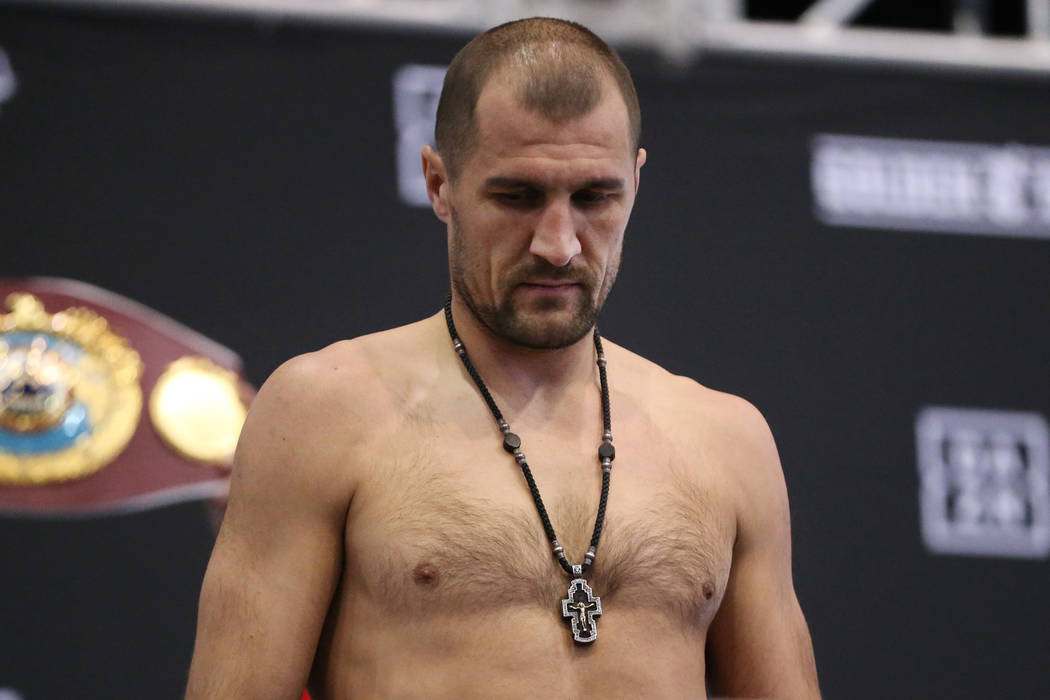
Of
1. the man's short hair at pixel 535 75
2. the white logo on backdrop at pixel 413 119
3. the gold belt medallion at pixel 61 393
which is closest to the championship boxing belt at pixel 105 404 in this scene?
the gold belt medallion at pixel 61 393

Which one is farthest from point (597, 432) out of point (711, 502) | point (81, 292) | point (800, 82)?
point (800, 82)

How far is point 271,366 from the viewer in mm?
3154

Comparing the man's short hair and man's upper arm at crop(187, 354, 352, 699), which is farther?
the man's short hair

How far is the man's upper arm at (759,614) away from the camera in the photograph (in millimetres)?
1920

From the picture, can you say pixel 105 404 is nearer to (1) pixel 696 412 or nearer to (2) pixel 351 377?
(2) pixel 351 377

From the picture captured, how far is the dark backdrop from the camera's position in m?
3.03

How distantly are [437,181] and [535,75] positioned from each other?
21 cm

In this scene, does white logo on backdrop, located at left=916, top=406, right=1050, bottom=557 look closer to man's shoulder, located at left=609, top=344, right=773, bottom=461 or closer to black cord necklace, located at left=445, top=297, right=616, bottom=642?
man's shoulder, located at left=609, top=344, right=773, bottom=461

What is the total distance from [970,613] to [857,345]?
2.18ft

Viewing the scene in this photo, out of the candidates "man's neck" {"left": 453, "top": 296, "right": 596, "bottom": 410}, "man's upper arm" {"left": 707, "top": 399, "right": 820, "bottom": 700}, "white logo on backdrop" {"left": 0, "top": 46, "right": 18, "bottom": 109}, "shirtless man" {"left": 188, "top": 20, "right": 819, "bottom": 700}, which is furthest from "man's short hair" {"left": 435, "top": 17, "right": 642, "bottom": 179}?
"white logo on backdrop" {"left": 0, "top": 46, "right": 18, "bottom": 109}

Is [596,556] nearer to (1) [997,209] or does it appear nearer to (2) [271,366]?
(2) [271,366]

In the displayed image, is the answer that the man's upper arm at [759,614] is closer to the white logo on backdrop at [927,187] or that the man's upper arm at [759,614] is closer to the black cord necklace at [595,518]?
the black cord necklace at [595,518]

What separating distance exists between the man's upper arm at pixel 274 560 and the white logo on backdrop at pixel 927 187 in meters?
2.05

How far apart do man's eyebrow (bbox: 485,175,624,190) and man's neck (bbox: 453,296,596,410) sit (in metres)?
0.21
